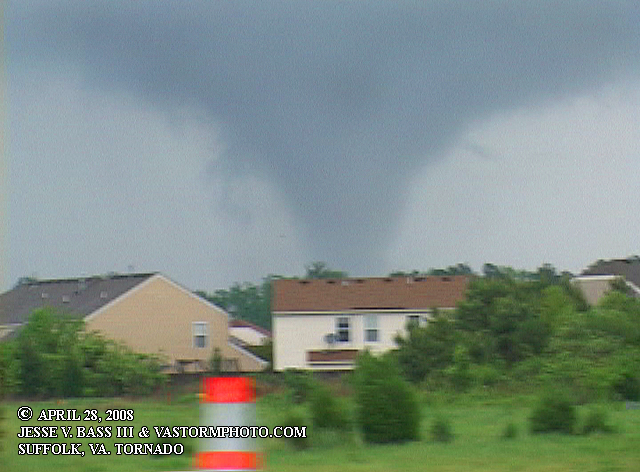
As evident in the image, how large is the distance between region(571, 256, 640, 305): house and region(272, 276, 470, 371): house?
56.2ft

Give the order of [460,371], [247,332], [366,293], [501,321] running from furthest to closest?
[247,332], [366,293], [501,321], [460,371]

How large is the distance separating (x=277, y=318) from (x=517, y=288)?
18310mm

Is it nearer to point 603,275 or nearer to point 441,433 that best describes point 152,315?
point 603,275

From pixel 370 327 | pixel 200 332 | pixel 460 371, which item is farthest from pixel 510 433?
pixel 200 332

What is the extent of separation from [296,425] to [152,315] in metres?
46.1

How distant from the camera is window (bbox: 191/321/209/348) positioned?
59.1 metres

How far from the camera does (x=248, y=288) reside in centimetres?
11988

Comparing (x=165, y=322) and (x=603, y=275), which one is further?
(x=603, y=275)

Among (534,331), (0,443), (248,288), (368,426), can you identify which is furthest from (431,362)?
(248,288)

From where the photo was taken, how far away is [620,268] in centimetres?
7938

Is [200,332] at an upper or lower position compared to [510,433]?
upper

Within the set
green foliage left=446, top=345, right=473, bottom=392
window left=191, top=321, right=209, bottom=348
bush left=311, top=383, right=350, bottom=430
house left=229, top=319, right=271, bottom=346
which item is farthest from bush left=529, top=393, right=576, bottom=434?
house left=229, top=319, right=271, bottom=346

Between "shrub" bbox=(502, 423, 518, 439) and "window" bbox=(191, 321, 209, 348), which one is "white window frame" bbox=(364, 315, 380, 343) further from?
"shrub" bbox=(502, 423, 518, 439)

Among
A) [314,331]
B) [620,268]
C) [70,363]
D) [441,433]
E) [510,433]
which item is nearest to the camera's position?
[441,433]
